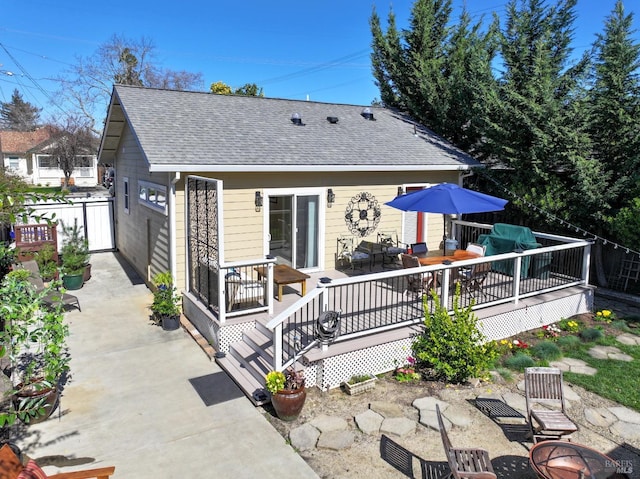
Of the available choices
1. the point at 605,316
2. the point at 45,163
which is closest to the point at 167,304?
the point at 605,316

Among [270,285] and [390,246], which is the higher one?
[390,246]

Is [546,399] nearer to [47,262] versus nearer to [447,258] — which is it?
[447,258]

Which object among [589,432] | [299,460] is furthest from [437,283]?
[299,460]

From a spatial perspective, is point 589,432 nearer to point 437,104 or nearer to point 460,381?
point 460,381

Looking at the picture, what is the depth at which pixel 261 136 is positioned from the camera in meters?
10.5

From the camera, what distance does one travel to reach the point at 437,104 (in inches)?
575

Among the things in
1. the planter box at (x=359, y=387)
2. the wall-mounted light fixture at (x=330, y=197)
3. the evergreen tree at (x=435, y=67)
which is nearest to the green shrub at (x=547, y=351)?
the planter box at (x=359, y=387)

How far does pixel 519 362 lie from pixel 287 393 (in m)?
3.93

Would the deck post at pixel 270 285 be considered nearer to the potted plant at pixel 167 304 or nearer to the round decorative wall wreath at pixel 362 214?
the potted plant at pixel 167 304

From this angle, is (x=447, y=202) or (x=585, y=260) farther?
(x=585, y=260)

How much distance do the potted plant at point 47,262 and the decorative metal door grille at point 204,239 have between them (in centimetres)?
432

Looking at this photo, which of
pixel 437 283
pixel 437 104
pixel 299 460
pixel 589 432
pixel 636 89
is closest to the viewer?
pixel 299 460

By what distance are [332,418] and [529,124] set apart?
28.5 feet

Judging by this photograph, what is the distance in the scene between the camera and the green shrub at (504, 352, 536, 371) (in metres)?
7.36
